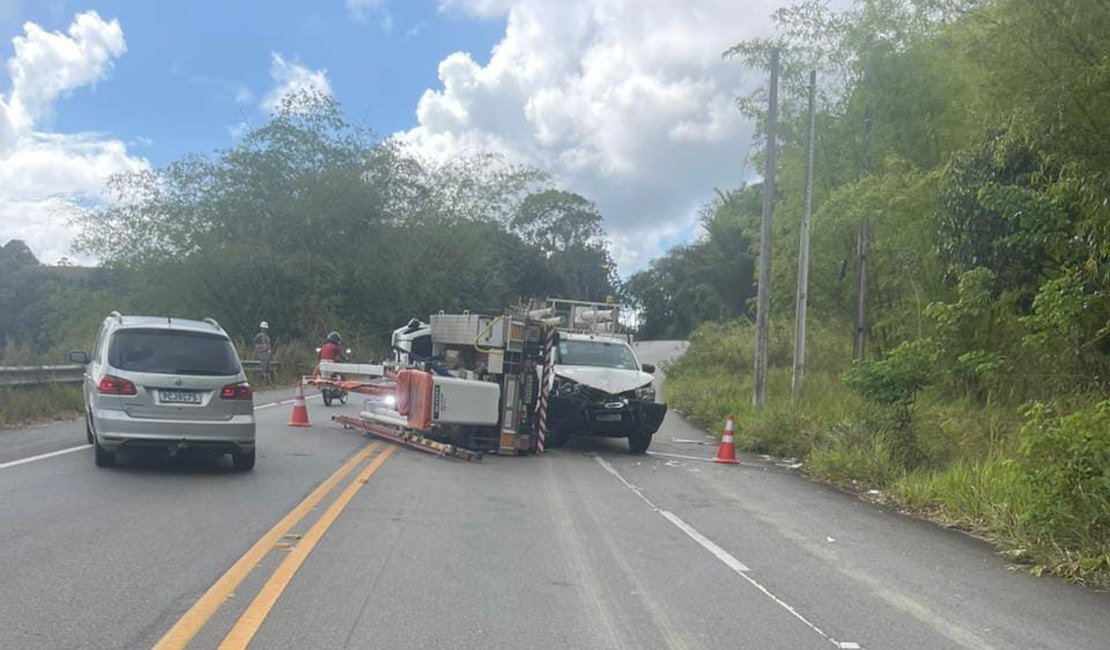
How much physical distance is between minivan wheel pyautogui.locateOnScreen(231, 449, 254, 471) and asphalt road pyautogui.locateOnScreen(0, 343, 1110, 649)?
0.19 m

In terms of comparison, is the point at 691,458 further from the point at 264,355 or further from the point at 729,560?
the point at 264,355

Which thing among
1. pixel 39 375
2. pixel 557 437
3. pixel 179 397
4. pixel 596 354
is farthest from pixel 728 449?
pixel 39 375

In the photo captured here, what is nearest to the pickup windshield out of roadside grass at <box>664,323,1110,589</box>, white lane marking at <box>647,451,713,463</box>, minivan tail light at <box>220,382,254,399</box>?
white lane marking at <box>647,451,713,463</box>

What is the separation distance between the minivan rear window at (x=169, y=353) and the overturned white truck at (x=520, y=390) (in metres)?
3.72

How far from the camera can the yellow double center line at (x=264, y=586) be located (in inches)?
213

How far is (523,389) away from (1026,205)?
7.50m

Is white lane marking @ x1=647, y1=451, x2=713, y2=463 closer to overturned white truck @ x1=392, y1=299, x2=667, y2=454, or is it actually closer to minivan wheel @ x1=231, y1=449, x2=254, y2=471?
overturned white truck @ x1=392, y1=299, x2=667, y2=454

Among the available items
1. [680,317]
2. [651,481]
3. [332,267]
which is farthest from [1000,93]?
[680,317]

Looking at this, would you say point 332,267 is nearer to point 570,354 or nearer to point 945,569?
point 570,354

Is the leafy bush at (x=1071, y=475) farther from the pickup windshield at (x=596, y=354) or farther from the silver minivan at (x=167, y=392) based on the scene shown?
the pickup windshield at (x=596, y=354)

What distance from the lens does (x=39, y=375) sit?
18938 millimetres

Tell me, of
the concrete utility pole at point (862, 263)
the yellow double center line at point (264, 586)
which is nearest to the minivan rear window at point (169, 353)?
the yellow double center line at point (264, 586)

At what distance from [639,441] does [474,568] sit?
9224 millimetres

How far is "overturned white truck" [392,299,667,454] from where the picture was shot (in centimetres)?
1468
